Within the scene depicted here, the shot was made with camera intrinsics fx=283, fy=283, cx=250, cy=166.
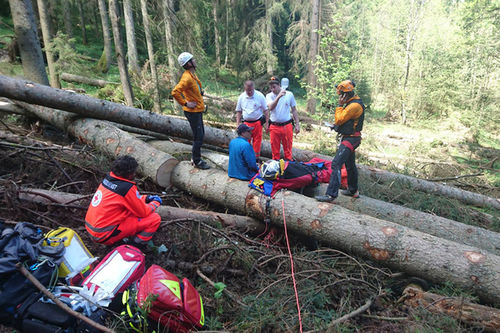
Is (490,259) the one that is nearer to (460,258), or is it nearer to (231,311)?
(460,258)

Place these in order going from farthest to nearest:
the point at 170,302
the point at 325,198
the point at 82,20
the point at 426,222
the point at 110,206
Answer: the point at 82,20 < the point at 325,198 < the point at 426,222 < the point at 110,206 < the point at 170,302

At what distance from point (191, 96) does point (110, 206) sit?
8.46 feet

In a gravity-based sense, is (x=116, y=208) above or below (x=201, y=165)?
above

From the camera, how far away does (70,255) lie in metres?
2.88

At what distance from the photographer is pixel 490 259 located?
3.29m

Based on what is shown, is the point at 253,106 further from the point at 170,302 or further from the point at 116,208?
the point at 170,302

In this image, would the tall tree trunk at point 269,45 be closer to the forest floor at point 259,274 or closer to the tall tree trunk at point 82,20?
the tall tree trunk at point 82,20

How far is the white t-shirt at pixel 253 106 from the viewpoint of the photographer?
6449mm

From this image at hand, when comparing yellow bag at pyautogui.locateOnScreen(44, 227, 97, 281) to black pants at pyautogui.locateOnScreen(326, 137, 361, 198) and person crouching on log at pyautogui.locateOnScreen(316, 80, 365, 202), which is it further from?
black pants at pyautogui.locateOnScreen(326, 137, 361, 198)

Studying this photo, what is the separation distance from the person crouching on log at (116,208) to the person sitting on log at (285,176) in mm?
1865

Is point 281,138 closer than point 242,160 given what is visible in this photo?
No

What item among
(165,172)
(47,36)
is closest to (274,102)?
(165,172)

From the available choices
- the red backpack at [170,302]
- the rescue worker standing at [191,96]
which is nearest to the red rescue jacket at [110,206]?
the red backpack at [170,302]

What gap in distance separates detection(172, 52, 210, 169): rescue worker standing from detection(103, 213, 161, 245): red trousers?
1.83 meters
